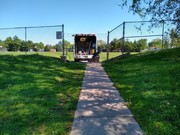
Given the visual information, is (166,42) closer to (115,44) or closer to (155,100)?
(115,44)

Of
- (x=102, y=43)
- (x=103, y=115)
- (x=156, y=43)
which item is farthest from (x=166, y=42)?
(x=103, y=115)

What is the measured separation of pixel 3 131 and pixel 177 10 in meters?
12.0

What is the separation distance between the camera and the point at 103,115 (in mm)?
6684

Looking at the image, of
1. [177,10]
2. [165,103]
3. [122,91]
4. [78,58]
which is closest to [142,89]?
[122,91]

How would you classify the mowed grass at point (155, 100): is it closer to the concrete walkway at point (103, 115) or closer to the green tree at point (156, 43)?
the concrete walkway at point (103, 115)

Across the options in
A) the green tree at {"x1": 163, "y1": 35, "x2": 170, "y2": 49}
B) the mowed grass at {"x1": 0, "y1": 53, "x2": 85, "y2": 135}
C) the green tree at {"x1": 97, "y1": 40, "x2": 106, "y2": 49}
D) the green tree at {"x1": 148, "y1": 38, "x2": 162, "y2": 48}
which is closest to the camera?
the mowed grass at {"x1": 0, "y1": 53, "x2": 85, "y2": 135}

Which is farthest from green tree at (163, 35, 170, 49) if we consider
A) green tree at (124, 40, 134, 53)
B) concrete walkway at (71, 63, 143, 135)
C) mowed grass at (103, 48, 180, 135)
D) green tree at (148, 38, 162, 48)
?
concrete walkway at (71, 63, 143, 135)

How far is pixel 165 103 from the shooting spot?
712cm

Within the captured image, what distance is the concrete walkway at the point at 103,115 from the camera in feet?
18.8

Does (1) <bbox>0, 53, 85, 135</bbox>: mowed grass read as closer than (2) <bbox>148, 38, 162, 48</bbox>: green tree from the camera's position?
Yes

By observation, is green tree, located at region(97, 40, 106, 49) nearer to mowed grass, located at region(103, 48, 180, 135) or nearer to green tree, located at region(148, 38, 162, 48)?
green tree, located at region(148, 38, 162, 48)

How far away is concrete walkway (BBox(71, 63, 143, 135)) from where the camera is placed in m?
5.72

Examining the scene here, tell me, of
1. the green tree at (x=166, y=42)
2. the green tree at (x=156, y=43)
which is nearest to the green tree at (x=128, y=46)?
the green tree at (x=156, y=43)

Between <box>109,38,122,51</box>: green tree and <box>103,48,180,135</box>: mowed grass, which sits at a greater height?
<box>109,38,122,51</box>: green tree
